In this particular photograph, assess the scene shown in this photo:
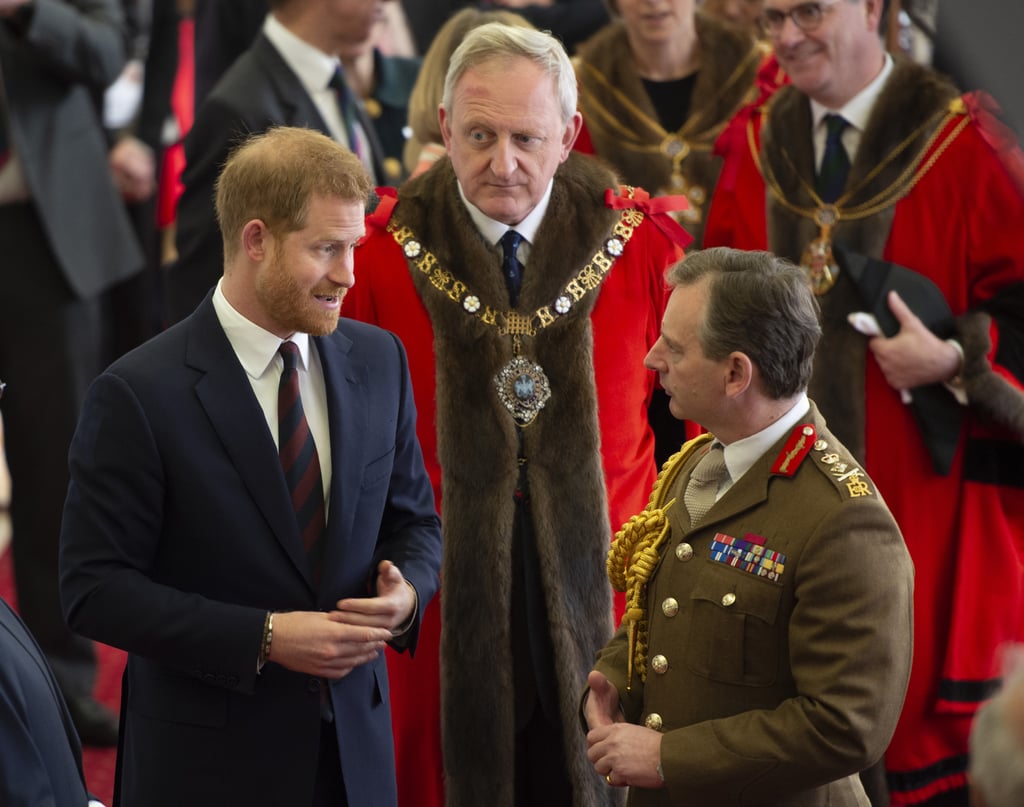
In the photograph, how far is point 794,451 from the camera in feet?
5.71

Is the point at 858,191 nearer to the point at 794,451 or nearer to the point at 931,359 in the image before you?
the point at 931,359

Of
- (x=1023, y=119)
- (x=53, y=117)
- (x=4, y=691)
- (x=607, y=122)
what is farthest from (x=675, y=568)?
(x=53, y=117)

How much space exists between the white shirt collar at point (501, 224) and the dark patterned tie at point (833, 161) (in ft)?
2.91

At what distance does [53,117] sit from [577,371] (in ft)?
7.30

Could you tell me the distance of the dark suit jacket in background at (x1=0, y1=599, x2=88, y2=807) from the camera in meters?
1.40

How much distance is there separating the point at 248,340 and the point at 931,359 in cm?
167

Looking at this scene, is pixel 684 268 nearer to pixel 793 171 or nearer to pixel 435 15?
pixel 793 171

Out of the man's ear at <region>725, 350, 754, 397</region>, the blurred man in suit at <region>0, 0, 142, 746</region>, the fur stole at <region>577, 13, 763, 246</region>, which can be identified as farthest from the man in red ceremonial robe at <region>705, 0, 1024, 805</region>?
the blurred man in suit at <region>0, 0, 142, 746</region>

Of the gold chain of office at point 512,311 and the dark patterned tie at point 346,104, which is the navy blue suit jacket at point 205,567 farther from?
the dark patterned tie at point 346,104

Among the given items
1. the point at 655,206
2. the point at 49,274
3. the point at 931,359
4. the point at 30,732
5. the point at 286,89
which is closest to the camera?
the point at 30,732

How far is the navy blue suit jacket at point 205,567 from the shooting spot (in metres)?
1.77

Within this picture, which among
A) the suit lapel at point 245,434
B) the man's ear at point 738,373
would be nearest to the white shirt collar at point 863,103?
the man's ear at point 738,373

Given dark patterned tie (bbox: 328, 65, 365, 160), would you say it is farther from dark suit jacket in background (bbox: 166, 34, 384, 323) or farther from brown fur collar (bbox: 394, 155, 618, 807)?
brown fur collar (bbox: 394, 155, 618, 807)

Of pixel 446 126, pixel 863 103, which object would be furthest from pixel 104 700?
pixel 863 103
